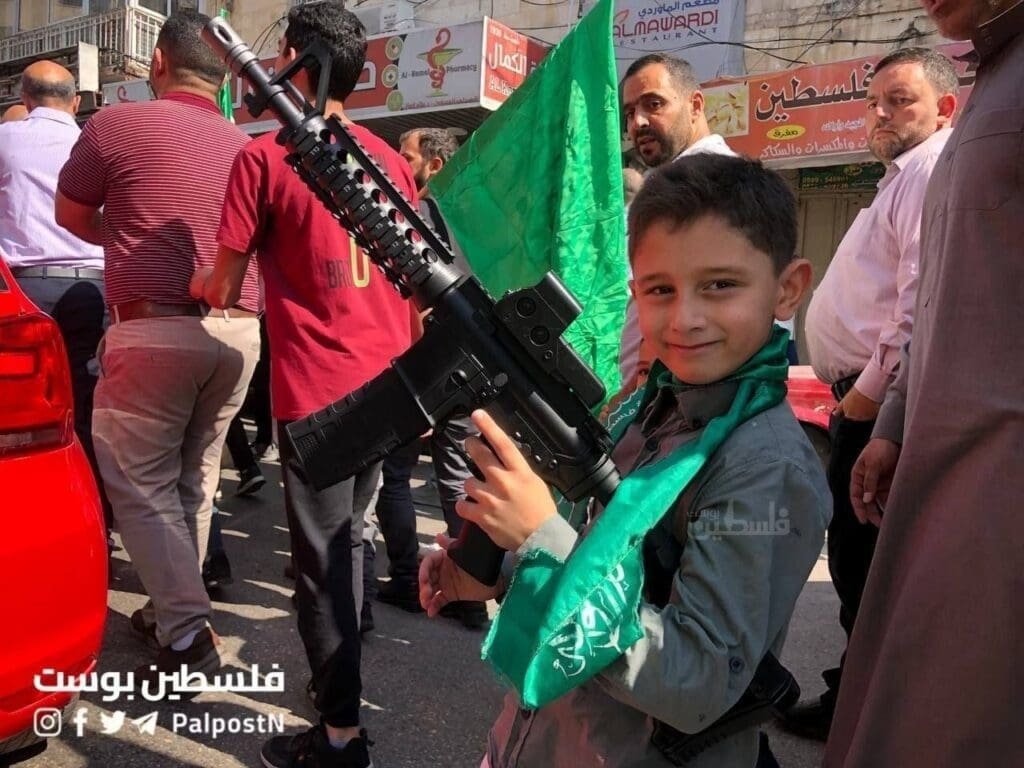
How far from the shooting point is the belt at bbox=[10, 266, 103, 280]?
3.31 metres

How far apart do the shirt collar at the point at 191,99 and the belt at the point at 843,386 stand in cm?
230

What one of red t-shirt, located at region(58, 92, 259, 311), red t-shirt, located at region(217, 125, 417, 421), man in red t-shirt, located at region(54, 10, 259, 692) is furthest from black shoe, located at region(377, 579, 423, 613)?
red t-shirt, located at region(58, 92, 259, 311)

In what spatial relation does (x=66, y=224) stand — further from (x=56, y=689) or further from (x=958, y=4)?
(x=958, y=4)

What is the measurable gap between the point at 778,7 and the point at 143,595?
9876 mm

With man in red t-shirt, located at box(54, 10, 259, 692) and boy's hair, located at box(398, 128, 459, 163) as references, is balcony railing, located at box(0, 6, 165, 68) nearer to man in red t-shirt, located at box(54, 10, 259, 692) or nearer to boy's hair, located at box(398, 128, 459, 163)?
boy's hair, located at box(398, 128, 459, 163)

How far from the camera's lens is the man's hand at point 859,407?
7.52ft

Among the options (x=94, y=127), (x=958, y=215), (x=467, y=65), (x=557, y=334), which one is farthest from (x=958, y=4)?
(x=467, y=65)

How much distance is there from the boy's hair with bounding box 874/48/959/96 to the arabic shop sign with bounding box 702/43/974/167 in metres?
5.51

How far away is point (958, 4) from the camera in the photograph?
54.1 inches

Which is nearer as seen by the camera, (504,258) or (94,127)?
(504,258)

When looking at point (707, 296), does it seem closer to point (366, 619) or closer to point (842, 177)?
point (366, 619)

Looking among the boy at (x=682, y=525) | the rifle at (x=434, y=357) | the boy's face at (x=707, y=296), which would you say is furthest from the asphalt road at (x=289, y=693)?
the boy's face at (x=707, y=296)

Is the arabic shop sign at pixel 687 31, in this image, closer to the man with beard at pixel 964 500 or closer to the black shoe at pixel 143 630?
the black shoe at pixel 143 630

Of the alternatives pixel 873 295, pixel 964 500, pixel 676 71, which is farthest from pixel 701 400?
pixel 676 71
